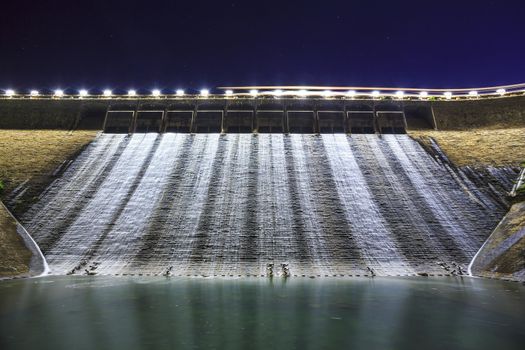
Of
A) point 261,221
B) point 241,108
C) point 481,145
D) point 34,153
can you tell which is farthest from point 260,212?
point 481,145

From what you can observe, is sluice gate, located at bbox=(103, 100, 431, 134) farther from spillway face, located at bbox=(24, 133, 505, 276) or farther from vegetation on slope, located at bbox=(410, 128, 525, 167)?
spillway face, located at bbox=(24, 133, 505, 276)

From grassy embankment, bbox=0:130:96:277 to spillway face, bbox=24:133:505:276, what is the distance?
3.58 feet

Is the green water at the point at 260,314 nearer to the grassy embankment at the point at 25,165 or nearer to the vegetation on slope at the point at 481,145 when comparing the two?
the grassy embankment at the point at 25,165

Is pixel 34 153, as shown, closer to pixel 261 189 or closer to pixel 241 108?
pixel 241 108

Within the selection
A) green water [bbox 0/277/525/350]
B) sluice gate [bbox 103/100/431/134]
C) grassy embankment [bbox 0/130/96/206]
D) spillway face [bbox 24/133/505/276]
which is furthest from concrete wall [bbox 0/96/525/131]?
green water [bbox 0/277/525/350]

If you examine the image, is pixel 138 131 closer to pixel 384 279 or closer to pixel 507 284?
pixel 384 279

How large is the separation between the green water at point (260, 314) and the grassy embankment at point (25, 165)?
2.64 meters

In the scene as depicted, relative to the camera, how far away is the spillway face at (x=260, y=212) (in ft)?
58.0

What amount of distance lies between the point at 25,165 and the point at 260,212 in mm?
18853

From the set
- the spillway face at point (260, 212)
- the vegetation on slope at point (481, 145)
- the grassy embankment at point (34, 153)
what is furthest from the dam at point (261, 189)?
the vegetation on slope at point (481, 145)

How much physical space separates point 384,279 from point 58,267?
52.4 feet

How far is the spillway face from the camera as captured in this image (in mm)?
17672

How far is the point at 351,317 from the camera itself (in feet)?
32.0

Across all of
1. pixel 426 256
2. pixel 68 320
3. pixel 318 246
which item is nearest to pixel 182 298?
pixel 68 320
